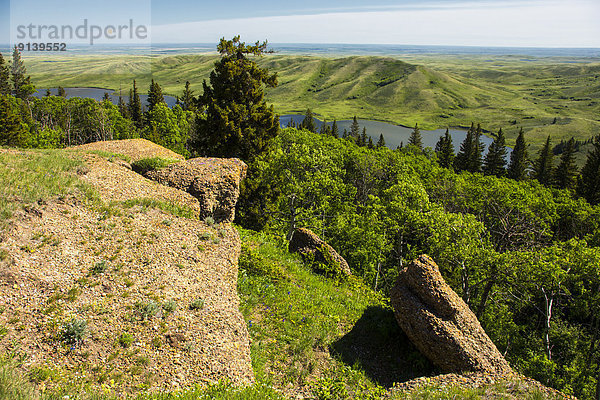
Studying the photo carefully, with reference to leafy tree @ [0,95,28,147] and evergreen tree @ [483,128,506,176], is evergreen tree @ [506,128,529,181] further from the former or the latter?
leafy tree @ [0,95,28,147]

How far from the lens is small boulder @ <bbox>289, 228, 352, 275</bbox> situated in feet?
64.5

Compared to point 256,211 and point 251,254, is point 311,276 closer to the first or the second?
point 251,254

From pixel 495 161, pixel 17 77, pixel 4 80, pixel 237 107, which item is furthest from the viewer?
pixel 17 77

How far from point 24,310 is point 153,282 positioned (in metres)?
3.50

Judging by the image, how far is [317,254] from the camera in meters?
20.6

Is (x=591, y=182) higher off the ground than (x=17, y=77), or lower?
lower

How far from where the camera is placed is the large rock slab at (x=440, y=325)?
39.8ft

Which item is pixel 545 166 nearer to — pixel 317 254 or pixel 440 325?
pixel 317 254

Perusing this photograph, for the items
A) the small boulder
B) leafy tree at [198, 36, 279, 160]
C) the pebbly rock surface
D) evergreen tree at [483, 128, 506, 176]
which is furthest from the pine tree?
the pebbly rock surface

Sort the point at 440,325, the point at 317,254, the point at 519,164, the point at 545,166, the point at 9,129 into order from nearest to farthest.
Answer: the point at 440,325 < the point at 317,254 < the point at 9,129 < the point at 545,166 < the point at 519,164

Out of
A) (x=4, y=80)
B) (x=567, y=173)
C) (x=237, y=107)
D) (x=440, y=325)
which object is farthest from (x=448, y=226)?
(x=4, y=80)

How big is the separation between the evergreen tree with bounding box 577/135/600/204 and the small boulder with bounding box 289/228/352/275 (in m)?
74.2

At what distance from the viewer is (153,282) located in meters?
11.4

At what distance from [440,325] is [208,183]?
1277 centimetres
